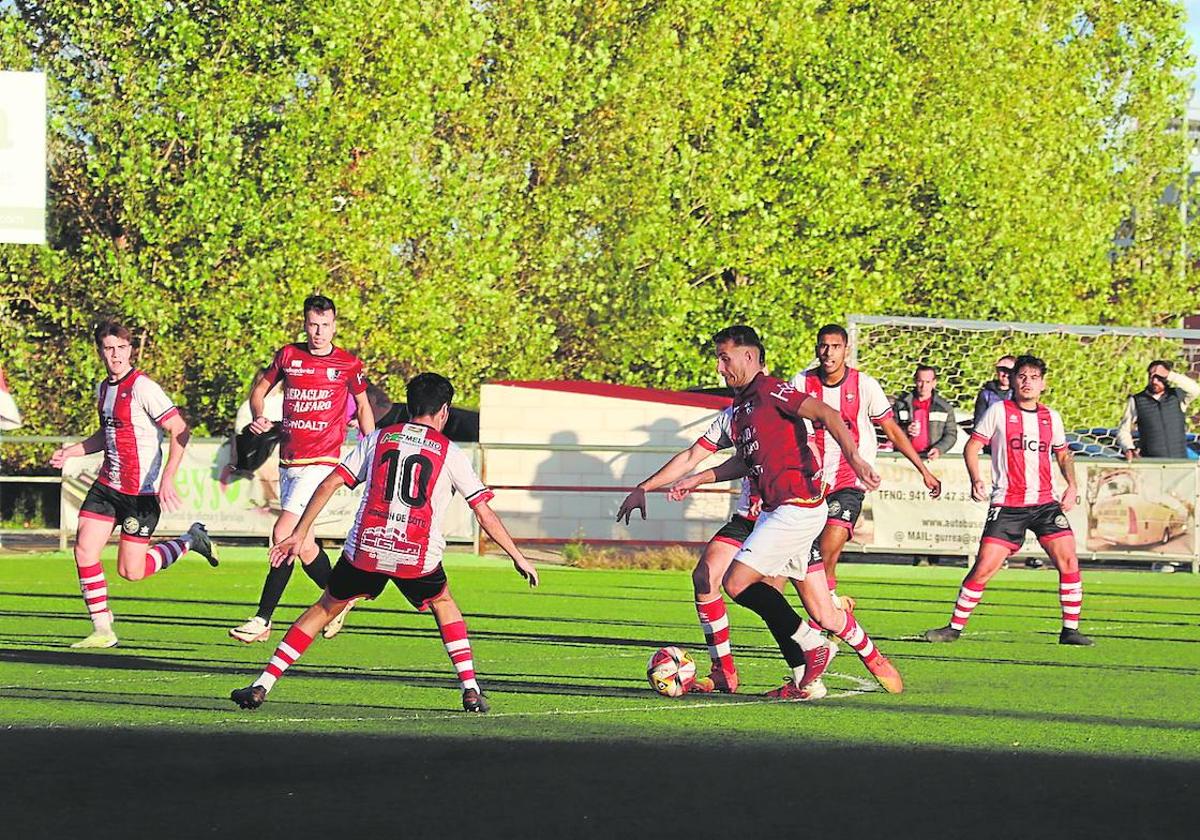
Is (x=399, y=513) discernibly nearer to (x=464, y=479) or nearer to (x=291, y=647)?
(x=464, y=479)

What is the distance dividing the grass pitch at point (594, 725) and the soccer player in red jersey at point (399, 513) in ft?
1.96

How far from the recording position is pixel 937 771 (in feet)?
28.6

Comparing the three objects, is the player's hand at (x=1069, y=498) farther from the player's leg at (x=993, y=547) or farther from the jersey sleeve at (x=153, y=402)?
the jersey sleeve at (x=153, y=402)

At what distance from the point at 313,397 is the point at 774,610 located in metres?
4.16

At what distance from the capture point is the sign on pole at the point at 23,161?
30250 mm

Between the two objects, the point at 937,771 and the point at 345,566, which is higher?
the point at 345,566

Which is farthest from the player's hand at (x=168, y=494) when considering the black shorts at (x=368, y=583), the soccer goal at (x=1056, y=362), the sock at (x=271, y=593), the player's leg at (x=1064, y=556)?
the soccer goal at (x=1056, y=362)

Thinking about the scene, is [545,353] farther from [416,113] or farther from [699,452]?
[699,452]

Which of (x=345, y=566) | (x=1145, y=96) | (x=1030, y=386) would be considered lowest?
(x=345, y=566)

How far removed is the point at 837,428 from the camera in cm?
1043

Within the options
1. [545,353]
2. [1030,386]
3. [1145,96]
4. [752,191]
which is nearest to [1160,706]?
[1030,386]

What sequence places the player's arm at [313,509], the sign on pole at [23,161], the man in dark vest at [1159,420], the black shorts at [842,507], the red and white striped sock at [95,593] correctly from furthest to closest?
the sign on pole at [23,161] < the man in dark vest at [1159,420] < the black shorts at [842,507] < the red and white striped sock at [95,593] < the player's arm at [313,509]

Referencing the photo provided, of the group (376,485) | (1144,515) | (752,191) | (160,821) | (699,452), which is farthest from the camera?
(752,191)

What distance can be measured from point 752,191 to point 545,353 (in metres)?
6.07
